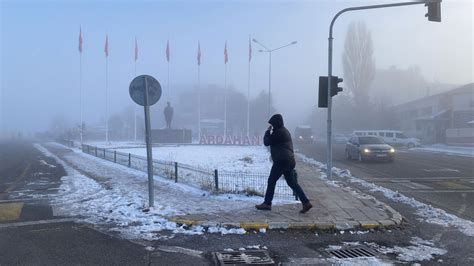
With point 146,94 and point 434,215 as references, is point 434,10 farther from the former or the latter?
point 146,94

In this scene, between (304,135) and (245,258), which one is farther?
(304,135)

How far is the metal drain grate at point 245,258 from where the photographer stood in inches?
227

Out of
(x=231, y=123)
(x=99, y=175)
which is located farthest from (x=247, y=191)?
(x=231, y=123)

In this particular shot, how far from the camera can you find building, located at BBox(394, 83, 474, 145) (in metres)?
46.1

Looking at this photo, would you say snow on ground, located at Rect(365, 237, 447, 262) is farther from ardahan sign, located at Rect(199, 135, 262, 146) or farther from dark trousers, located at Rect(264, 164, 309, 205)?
ardahan sign, located at Rect(199, 135, 262, 146)

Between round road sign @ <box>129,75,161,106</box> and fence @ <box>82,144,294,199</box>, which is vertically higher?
round road sign @ <box>129,75,161,106</box>

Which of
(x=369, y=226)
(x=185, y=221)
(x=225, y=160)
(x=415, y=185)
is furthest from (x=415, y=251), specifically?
(x=225, y=160)

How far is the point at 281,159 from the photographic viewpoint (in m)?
8.49

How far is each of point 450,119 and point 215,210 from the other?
52.9m

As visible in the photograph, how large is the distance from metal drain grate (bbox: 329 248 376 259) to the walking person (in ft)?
6.92

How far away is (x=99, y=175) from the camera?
16359 millimetres

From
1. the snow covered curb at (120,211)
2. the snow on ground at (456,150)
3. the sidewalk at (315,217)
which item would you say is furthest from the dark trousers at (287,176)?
the snow on ground at (456,150)

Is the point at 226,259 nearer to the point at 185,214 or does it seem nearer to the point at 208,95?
the point at 185,214

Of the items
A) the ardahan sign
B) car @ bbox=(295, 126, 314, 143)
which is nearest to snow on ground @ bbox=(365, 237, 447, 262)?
the ardahan sign
